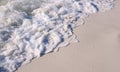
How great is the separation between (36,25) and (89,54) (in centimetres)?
130

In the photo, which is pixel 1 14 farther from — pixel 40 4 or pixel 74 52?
pixel 74 52

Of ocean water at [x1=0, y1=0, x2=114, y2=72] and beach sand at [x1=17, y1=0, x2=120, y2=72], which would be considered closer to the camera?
beach sand at [x1=17, y1=0, x2=120, y2=72]

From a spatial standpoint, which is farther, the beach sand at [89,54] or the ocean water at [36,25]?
the ocean water at [36,25]

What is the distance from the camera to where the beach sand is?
4.08 metres

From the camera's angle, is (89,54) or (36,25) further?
(36,25)

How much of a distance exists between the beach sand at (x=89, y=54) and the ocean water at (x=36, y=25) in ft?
0.51

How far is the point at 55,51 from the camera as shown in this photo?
176 inches

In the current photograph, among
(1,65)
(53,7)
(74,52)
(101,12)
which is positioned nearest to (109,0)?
(101,12)

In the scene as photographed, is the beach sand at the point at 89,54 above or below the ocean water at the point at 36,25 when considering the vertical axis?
below

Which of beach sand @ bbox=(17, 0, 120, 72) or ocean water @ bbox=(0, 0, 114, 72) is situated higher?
ocean water @ bbox=(0, 0, 114, 72)

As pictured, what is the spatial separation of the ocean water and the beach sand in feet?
0.51

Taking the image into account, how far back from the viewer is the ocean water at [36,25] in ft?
14.4

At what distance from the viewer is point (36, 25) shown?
17.0 feet

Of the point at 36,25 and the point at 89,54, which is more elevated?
the point at 36,25
